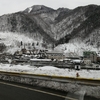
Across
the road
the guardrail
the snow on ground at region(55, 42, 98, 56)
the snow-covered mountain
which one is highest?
the snow-covered mountain

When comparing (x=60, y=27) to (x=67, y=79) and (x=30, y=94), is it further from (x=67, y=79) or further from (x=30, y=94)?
(x=30, y=94)

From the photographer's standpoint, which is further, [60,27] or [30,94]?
[60,27]

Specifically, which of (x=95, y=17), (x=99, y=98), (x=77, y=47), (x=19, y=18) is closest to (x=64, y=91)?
(x=99, y=98)

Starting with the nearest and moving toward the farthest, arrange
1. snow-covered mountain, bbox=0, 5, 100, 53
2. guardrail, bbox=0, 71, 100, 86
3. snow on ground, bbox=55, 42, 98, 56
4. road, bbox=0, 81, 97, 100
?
road, bbox=0, 81, 97, 100, guardrail, bbox=0, 71, 100, 86, snow on ground, bbox=55, 42, 98, 56, snow-covered mountain, bbox=0, 5, 100, 53

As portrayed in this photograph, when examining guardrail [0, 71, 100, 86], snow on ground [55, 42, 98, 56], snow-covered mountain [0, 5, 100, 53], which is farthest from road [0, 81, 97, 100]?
snow-covered mountain [0, 5, 100, 53]

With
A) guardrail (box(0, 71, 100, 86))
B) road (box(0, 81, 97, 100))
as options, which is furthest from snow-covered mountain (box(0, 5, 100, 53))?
road (box(0, 81, 97, 100))

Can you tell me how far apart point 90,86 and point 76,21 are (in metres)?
147

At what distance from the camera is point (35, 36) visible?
14800 centimetres

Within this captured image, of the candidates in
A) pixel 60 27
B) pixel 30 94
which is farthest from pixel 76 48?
pixel 30 94

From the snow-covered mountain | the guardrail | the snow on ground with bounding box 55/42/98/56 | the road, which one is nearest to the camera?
the road

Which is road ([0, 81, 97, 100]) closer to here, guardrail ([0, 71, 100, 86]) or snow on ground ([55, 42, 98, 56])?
guardrail ([0, 71, 100, 86])

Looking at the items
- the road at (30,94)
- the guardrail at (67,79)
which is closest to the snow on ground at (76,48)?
the guardrail at (67,79)

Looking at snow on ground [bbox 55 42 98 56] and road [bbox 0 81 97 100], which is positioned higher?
snow on ground [bbox 55 42 98 56]

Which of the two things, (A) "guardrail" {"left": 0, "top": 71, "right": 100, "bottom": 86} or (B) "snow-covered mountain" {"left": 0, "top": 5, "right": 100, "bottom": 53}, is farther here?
(B) "snow-covered mountain" {"left": 0, "top": 5, "right": 100, "bottom": 53}
